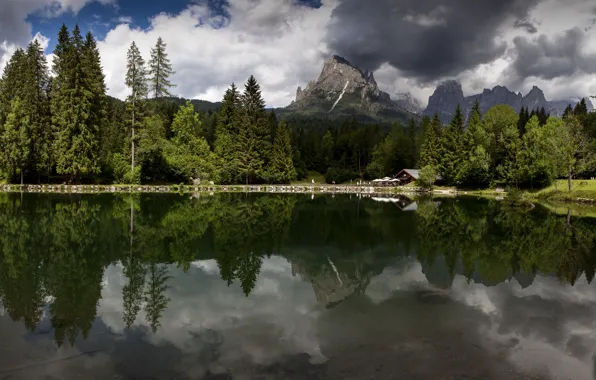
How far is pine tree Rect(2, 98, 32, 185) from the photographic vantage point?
52.7m

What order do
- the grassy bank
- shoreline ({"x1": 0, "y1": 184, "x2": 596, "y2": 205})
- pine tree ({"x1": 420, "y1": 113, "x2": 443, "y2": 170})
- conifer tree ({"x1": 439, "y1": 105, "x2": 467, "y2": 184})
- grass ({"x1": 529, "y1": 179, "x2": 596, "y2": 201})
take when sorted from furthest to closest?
pine tree ({"x1": 420, "y1": 113, "x2": 443, "y2": 170}), conifer tree ({"x1": 439, "y1": 105, "x2": 467, "y2": 184}), grass ({"x1": 529, "y1": 179, "x2": 596, "y2": 201}), the grassy bank, shoreline ({"x1": 0, "y1": 184, "x2": 596, "y2": 205})

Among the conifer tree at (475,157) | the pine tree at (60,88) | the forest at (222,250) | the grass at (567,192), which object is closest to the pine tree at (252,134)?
the pine tree at (60,88)

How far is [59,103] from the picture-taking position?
5544 centimetres

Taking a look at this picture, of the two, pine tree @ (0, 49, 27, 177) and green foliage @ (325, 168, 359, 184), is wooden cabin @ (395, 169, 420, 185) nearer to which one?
green foliage @ (325, 168, 359, 184)

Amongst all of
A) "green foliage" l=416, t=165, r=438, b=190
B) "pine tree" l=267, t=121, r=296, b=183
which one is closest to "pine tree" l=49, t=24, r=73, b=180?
"pine tree" l=267, t=121, r=296, b=183

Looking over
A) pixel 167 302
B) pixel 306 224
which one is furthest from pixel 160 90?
pixel 167 302

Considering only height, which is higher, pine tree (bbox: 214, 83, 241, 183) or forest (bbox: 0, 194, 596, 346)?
pine tree (bbox: 214, 83, 241, 183)

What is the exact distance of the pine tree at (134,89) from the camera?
191 ft

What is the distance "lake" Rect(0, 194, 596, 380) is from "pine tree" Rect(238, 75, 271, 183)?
52516 mm

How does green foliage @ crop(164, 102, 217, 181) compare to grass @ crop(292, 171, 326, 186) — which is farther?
grass @ crop(292, 171, 326, 186)

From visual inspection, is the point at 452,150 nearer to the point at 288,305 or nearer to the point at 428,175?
the point at 428,175

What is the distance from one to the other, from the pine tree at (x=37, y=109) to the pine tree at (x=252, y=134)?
30.6 meters

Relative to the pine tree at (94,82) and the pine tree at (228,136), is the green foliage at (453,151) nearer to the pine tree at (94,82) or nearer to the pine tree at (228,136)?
the pine tree at (228,136)

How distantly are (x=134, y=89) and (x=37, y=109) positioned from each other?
13346 mm
